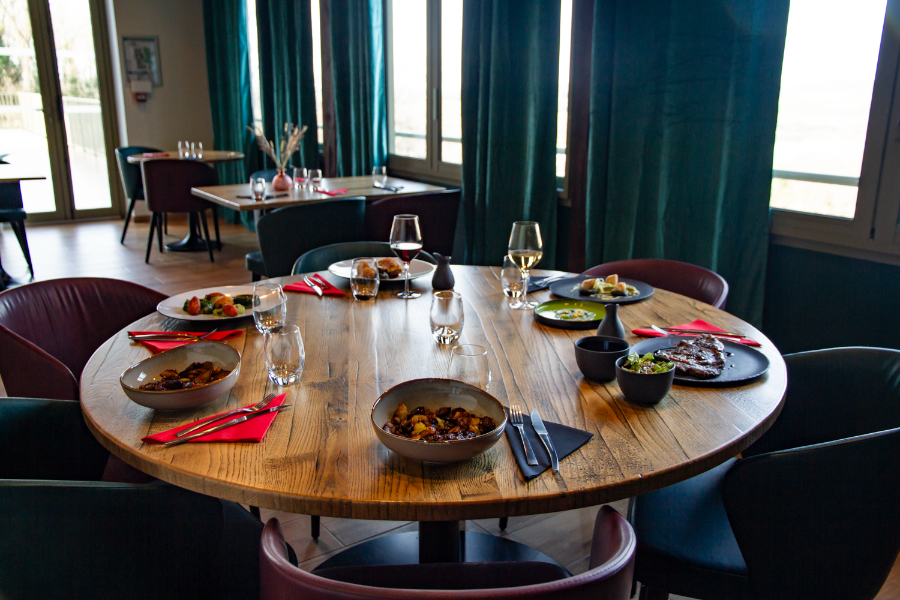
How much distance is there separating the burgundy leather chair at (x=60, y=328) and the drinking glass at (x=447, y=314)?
73cm

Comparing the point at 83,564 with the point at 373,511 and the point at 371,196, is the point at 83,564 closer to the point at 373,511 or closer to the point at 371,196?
the point at 373,511

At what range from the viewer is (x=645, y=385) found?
1131 mm

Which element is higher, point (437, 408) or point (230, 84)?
point (230, 84)

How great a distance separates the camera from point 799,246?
2496 mm

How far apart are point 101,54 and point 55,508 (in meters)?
7.71

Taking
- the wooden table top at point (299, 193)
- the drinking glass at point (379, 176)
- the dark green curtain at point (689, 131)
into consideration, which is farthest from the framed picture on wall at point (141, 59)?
the dark green curtain at point (689, 131)

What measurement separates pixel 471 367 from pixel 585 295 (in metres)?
0.78

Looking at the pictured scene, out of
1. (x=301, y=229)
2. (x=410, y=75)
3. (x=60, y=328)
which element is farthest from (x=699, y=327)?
(x=410, y=75)

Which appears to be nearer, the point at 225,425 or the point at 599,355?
the point at 225,425

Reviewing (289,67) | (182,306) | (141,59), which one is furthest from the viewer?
(141,59)

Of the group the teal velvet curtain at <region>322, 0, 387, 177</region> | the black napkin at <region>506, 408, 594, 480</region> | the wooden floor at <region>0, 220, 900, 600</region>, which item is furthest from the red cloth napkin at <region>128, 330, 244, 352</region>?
the teal velvet curtain at <region>322, 0, 387, 177</region>

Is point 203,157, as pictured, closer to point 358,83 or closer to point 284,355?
point 358,83

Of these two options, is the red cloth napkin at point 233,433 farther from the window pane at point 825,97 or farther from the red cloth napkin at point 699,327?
the window pane at point 825,97

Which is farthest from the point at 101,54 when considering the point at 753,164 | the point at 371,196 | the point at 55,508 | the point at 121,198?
the point at 55,508
